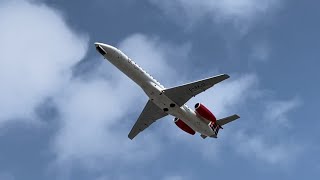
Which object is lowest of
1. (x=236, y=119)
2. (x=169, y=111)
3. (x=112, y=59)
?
(x=236, y=119)

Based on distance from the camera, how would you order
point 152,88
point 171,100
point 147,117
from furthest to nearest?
point 147,117, point 171,100, point 152,88

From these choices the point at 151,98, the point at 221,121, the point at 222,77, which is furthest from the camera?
the point at 221,121

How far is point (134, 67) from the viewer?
7425 cm

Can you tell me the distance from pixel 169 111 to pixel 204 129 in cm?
566

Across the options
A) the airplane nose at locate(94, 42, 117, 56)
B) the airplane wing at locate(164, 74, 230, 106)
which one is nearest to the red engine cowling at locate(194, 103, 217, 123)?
the airplane wing at locate(164, 74, 230, 106)

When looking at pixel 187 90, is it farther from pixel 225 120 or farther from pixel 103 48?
pixel 103 48

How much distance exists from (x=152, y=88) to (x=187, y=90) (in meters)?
4.51

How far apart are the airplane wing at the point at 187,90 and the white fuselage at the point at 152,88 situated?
2.30 ft

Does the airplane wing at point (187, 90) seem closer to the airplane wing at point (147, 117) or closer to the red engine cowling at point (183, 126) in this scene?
the airplane wing at point (147, 117)

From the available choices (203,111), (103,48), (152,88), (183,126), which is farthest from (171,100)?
(103,48)

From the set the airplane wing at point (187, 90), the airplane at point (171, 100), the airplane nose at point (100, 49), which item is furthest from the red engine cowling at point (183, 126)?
the airplane nose at point (100, 49)

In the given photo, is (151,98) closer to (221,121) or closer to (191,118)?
(191,118)

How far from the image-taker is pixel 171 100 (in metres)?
76.5

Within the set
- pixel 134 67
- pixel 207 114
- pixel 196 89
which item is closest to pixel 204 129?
pixel 207 114
